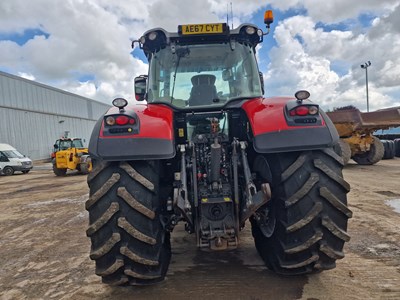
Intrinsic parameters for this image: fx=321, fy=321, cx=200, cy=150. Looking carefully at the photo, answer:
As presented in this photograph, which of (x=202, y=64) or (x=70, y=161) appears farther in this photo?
(x=70, y=161)

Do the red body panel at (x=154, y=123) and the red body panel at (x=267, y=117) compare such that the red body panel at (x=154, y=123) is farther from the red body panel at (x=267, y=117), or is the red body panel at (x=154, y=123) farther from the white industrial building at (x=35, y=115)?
the white industrial building at (x=35, y=115)

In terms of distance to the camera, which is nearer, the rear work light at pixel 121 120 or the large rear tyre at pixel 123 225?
the large rear tyre at pixel 123 225

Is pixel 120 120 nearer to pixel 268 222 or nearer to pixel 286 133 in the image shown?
pixel 286 133

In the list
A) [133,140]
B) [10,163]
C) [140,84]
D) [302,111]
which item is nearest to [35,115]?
[10,163]

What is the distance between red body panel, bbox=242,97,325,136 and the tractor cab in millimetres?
487

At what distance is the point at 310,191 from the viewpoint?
2.58 m

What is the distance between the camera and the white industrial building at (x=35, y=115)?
2550 centimetres

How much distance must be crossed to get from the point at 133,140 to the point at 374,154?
12664mm

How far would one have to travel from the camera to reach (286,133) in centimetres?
262

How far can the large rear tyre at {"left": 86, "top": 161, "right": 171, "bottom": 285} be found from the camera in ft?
8.26

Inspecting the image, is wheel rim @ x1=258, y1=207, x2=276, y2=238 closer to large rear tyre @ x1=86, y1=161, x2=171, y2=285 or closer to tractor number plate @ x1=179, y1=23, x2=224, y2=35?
large rear tyre @ x1=86, y1=161, x2=171, y2=285

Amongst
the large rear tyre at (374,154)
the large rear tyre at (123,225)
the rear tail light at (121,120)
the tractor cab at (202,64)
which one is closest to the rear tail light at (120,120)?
the rear tail light at (121,120)

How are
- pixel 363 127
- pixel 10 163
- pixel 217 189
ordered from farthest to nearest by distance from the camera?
pixel 10 163, pixel 363 127, pixel 217 189

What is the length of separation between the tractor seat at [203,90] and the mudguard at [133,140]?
2.45 feet
